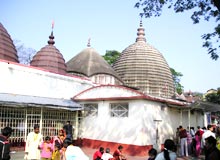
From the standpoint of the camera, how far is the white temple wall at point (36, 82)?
14866mm

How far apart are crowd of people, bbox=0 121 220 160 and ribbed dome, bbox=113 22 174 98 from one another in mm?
17469

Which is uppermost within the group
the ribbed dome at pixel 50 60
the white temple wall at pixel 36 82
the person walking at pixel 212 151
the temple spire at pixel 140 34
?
the temple spire at pixel 140 34

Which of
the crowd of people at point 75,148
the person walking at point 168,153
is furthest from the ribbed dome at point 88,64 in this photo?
the person walking at point 168,153

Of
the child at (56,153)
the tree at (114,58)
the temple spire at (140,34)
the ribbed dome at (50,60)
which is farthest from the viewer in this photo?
the tree at (114,58)

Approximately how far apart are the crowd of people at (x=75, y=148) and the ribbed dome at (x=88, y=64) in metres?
A: 13.2

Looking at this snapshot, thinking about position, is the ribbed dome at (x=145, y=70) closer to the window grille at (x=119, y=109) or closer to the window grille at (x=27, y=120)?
the window grille at (x=119, y=109)

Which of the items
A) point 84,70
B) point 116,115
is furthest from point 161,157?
point 84,70

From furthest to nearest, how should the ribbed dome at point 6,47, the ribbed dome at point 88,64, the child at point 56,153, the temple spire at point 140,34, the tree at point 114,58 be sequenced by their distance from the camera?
the tree at point 114,58, the temple spire at point 140,34, the ribbed dome at point 88,64, the ribbed dome at point 6,47, the child at point 56,153

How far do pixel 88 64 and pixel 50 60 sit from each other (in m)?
5.83

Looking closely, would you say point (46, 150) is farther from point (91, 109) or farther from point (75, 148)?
point (91, 109)

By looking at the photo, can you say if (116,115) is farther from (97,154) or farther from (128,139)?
(97,154)

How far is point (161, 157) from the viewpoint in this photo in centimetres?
478

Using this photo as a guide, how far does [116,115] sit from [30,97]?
4.90 metres

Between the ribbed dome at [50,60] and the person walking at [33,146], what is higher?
the ribbed dome at [50,60]
